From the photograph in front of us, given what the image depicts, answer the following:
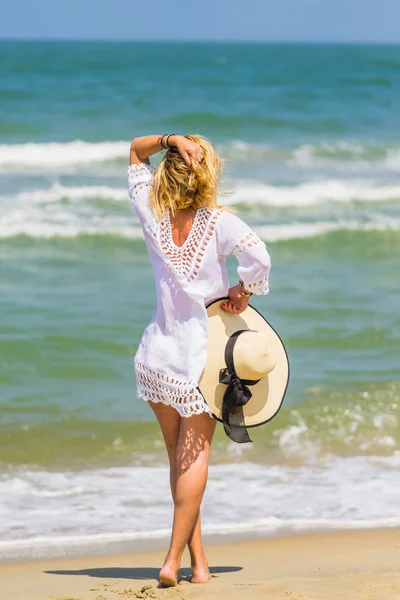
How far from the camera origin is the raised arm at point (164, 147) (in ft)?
11.2

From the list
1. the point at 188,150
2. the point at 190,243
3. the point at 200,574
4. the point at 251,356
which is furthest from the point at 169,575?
the point at 188,150

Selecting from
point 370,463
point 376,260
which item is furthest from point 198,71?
point 370,463

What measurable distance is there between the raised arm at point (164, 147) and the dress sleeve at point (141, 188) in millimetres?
38

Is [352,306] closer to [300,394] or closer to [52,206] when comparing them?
[300,394]

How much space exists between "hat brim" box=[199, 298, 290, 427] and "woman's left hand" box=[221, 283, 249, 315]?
19 millimetres

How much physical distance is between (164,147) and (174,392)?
88 cm

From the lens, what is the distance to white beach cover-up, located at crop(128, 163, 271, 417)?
347 centimetres

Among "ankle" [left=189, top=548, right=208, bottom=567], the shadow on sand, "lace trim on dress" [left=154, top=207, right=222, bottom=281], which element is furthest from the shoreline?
"lace trim on dress" [left=154, top=207, right=222, bottom=281]

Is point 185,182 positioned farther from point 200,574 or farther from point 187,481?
point 200,574

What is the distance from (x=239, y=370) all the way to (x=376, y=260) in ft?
26.0

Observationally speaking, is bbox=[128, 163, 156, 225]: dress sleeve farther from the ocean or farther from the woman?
the ocean

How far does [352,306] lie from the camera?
8.88 metres

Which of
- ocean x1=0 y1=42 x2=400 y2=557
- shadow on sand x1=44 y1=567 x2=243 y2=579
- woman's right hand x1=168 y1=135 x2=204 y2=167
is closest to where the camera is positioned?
woman's right hand x1=168 y1=135 x2=204 y2=167

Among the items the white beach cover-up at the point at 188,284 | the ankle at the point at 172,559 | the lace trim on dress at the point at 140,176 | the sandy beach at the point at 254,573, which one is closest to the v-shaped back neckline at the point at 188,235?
the white beach cover-up at the point at 188,284
